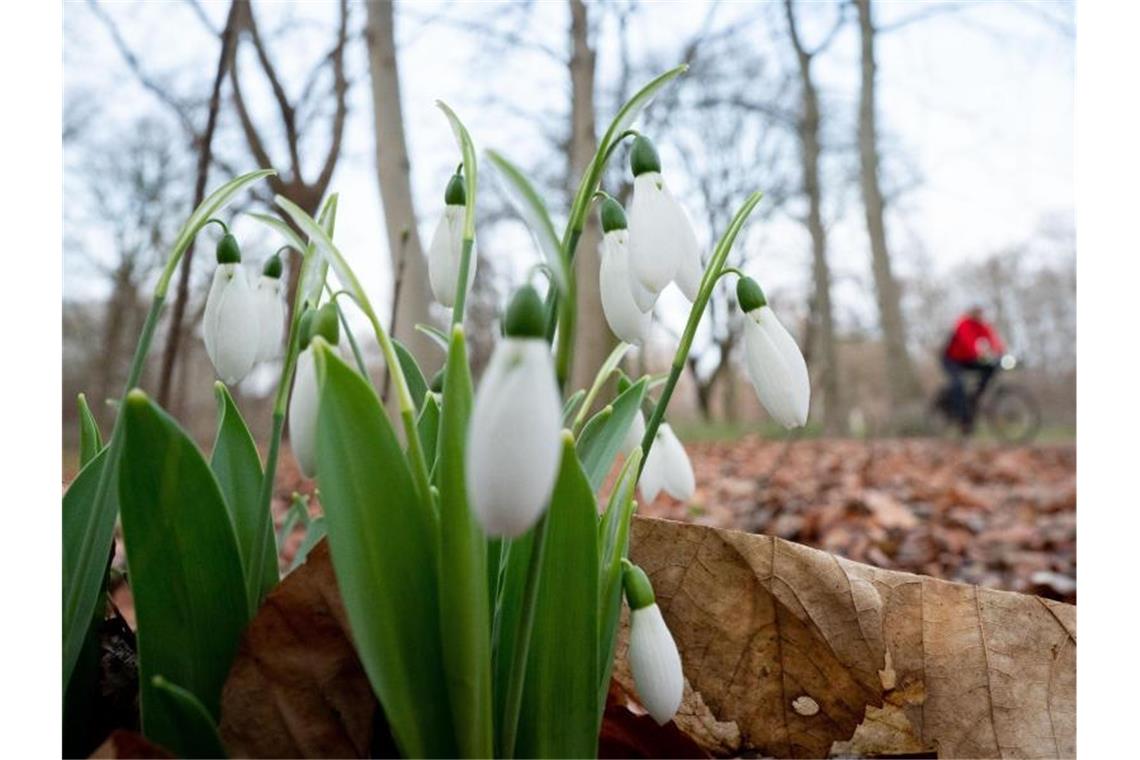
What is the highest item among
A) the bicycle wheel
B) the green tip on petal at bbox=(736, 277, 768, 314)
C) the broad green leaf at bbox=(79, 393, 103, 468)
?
the green tip on petal at bbox=(736, 277, 768, 314)

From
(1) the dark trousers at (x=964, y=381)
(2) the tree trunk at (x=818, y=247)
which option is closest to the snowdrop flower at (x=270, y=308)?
(2) the tree trunk at (x=818, y=247)

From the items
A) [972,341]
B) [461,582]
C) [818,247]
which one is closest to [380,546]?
[461,582]

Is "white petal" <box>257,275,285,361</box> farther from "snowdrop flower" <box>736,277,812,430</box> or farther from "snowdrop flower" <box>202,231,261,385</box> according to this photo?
"snowdrop flower" <box>736,277,812,430</box>

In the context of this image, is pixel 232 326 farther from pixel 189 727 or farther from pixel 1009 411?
pixel 1009 411

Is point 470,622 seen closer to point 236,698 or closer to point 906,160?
point 236,698

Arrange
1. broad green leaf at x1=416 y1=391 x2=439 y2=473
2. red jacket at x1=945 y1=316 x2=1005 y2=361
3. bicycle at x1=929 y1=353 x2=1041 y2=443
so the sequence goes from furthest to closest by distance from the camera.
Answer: bicycle at x1=929 y1=353 x2=1041 y2=443
red jacket at x1=945 y1=316 x2=1005 y2=361
broad green leaf at x1=416 y1=391 x2=439 y2=473

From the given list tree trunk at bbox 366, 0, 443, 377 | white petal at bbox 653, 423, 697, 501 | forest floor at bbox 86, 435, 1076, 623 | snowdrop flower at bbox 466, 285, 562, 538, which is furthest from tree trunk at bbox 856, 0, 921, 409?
snowdrop flower at bbox 466, 285, 562, 538

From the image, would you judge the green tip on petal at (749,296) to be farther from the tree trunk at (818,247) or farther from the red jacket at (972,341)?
the red jacket at (972,341)
